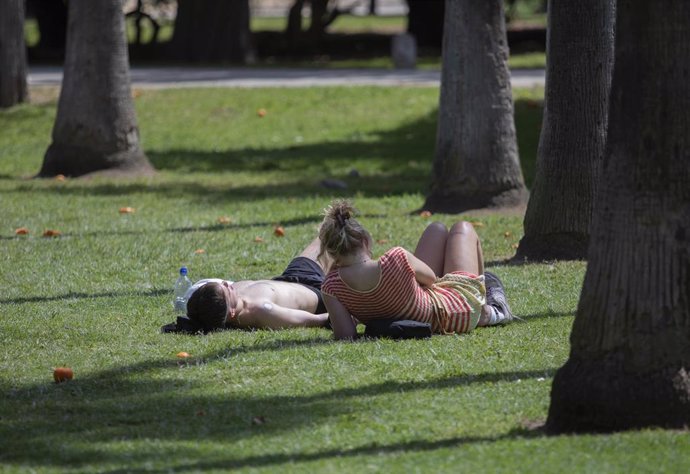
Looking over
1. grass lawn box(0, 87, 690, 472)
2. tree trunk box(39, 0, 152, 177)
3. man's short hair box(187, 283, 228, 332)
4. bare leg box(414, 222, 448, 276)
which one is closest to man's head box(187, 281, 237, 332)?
man's short hair box(187, 283, 228, 332)

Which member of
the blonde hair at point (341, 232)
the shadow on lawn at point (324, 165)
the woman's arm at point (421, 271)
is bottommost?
the shadow on lawn at point (324, 165)

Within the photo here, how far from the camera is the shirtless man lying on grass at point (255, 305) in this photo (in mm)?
7785

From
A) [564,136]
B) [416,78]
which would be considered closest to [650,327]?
[564,136]

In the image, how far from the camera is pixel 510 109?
Answer: 12805 millimetres

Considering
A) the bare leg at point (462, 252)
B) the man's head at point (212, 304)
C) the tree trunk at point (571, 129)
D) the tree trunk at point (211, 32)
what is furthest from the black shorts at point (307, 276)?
the tree trunk at point (211, 32)

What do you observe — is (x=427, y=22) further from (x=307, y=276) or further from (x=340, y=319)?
(x=340, y=319)

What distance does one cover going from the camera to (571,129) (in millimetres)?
10055

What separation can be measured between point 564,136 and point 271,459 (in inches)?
216

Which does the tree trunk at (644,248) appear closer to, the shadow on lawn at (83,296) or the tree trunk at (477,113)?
the shadow on lawn at (83,296)

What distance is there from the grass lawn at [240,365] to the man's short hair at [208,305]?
0.20 m

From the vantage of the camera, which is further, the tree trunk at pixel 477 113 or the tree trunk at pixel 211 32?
the tree trunk at pixel 211 32

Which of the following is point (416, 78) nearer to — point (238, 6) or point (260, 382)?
point (238, 6)

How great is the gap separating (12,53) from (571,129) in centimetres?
1261

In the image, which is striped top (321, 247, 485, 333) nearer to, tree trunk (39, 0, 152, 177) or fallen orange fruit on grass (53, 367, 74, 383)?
fallen orange fruit on grass (53, 367, 74, 383)
